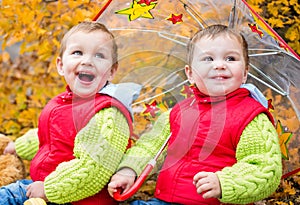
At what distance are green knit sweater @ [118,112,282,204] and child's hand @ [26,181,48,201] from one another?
0.38 meters

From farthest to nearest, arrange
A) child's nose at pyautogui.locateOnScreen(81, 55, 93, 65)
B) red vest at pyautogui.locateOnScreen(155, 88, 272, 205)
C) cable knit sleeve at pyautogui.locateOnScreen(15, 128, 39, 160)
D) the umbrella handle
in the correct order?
cable knit sleeve at pyautogui.locateOnScreen(15, 128, 39, 160), child's nose at pyautogui.locateOnScreen(81, 55, 93, 65), red vest at pyautogui.locateOnScreen(155, 88, 272, 205), the umbrella handle

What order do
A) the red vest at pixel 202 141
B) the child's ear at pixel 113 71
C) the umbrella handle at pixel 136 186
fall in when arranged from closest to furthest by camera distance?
the umbrella handle at pixel 136 186 → the red vest at pixel 202 141 → the child's ear at pixel 113 71

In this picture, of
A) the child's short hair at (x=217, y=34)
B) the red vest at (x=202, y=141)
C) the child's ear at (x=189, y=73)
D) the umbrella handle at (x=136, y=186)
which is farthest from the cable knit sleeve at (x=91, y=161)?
the child's short hair at (x=217, y=34)

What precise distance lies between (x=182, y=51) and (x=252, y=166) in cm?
76

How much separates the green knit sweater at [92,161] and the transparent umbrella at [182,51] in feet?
0.87

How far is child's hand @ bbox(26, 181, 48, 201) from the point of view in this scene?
105 inches

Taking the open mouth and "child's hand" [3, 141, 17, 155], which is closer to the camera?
the open mouth

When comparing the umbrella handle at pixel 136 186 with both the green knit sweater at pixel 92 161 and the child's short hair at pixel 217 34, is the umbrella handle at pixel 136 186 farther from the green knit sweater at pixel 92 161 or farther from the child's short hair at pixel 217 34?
the child's short hair at pixel 217 34

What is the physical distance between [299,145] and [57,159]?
112 centimetres

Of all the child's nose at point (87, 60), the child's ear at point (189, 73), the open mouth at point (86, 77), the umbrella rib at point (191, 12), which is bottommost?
the open mouth at point (86, 77)

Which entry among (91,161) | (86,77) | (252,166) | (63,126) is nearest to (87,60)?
(86,77)

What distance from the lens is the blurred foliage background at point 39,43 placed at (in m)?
3.30

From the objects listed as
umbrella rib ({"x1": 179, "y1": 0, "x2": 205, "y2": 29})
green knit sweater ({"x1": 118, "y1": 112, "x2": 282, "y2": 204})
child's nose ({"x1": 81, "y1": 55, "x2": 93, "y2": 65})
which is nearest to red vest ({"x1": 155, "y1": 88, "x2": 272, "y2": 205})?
green knit sweater ({"x1": 118, "y1": 112, "x2": 282, "y2": 204})

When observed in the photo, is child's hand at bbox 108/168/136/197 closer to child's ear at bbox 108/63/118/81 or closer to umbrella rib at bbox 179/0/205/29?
child's ear at bbox 108/63/118/81
